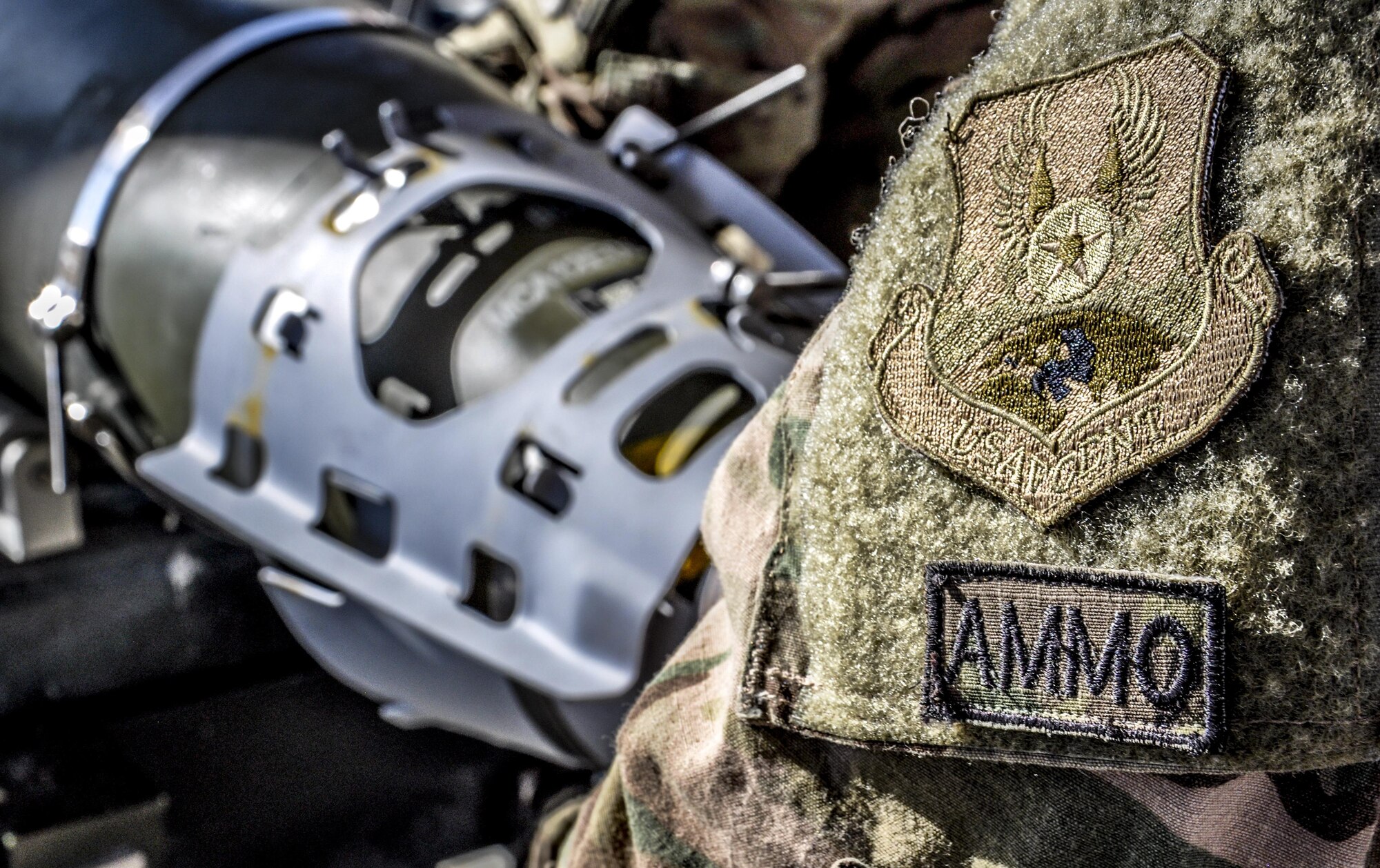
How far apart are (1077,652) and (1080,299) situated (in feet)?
0.31

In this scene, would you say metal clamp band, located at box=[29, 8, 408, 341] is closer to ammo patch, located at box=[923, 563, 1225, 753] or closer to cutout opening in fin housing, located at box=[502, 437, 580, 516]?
cutout opening in fin housing, located at box=[502, 437, 580, 516]

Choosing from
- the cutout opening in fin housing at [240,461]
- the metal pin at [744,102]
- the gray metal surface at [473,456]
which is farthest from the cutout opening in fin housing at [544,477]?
the metal pin at [744,102]

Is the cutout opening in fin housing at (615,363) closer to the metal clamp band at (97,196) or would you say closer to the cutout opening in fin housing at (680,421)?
the cutout opening in fin housing at (680,421)

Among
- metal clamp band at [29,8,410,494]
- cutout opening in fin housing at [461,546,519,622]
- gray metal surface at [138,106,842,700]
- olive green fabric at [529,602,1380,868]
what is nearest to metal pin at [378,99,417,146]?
gray metal surface at [138,106,842,700]

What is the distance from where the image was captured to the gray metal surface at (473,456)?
64 centimetres

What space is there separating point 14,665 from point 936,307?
0.75 m

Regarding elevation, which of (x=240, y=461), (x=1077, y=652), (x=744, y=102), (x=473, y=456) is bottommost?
(x=240, y=461)

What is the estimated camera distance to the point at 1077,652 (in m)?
0.32

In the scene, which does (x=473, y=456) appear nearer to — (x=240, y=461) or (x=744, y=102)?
(x=240, y=461)

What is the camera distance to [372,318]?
2.38 feet

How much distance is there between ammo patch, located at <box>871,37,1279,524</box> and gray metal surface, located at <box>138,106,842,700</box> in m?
0.31

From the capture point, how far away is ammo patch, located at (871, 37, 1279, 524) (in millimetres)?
300

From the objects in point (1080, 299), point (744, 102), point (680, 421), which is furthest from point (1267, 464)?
point (744, 102)

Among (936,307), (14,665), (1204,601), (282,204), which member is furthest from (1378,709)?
(14,665)
